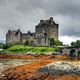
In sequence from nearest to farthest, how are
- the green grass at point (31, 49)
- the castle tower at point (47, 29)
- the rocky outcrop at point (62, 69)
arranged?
the rocky outcrop at point (62, 69) → the green grass at point (31, 49) → the castle tower at point (47, 29)

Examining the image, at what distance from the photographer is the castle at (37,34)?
164 metres

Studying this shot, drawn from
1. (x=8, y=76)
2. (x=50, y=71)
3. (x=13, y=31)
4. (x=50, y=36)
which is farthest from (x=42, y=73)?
(x=13, y=31)

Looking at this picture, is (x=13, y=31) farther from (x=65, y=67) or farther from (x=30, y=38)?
(x=65, y=67)

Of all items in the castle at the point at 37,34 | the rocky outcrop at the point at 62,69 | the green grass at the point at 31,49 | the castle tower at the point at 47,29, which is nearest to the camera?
the rocky outcrop at the point at 62,69

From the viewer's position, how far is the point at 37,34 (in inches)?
6644

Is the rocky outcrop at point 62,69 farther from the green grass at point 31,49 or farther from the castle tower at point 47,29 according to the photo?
the castle tower at point 47,29

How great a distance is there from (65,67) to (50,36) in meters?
130

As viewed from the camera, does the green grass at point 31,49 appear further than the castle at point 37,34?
No

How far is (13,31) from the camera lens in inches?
6959

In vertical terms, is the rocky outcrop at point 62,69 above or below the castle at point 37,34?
below

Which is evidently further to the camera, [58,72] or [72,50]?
[72,50]

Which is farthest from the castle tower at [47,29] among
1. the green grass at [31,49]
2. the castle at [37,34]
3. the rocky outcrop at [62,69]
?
the rocky outcrop at [62,69]

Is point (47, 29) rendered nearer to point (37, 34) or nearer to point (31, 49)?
point (37, 34)

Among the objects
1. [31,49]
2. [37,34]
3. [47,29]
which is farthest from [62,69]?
[47,29]
